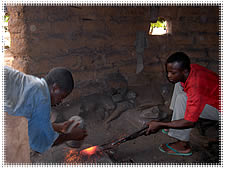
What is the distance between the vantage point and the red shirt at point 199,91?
2094mm

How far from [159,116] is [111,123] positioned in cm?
81

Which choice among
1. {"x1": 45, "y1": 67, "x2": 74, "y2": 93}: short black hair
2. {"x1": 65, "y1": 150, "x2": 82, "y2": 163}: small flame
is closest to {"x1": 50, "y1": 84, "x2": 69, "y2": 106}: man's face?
{"x1": 45, "y1": 67, "x2": 74, "y2": 93}: short black hair

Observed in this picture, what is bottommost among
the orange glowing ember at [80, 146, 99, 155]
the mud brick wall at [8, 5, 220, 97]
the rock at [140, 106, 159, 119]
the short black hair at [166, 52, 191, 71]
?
the orange glowing ember at [80, 146, 99, 155]

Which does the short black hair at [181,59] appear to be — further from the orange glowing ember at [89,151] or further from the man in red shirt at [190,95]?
the orange glowing ember at [89,151]

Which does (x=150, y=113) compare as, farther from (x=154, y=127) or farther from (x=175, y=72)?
(x=175, y=72)

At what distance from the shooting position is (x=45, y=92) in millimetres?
1539

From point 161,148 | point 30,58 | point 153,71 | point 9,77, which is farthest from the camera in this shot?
point 153,71

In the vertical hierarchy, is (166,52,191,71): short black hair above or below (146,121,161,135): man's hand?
above

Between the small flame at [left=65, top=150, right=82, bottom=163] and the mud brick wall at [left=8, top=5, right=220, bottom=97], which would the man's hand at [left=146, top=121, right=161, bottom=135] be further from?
the mud brick wall at [left=8, top=5, right=220, bottom=97]

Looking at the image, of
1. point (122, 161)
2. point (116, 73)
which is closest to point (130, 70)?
point (116, 73)

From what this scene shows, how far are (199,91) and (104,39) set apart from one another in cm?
201

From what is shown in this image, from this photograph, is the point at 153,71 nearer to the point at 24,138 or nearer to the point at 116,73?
the point at 116,73

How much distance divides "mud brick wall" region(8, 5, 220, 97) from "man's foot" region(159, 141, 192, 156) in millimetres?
1685

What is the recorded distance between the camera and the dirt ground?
2.26 metres
